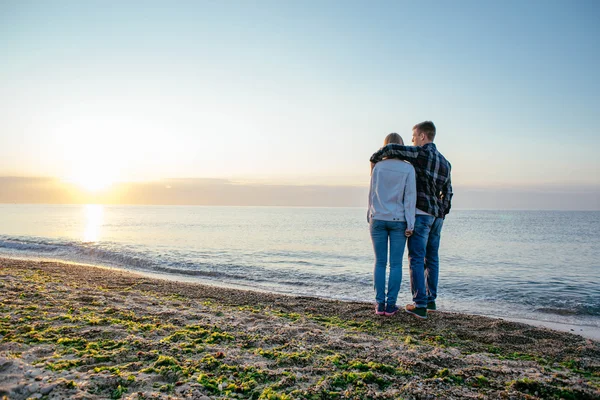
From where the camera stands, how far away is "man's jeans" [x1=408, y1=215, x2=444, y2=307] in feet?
17.7

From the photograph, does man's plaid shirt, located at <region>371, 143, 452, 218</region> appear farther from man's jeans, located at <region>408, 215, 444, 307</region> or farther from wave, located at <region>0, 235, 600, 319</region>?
wave, located at <region>0, 235, 600, 319</region>

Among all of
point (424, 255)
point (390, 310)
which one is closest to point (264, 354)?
point (390, 310)

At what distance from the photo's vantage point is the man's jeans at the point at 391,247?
5.31 m

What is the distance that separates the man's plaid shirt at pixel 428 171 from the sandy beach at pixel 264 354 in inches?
69.1

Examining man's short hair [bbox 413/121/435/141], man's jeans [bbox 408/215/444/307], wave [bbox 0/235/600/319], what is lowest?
wave [bbox 0/235/600/319]

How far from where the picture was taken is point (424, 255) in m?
5.50

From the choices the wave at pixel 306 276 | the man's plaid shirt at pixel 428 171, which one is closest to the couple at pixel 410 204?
the man's plaid shirt at pixel 428 171

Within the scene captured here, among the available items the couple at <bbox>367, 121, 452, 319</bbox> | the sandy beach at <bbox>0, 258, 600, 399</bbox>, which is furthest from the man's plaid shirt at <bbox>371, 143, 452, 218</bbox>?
the sandy beach at <bbox>0, 258, 600, 399</bbox>

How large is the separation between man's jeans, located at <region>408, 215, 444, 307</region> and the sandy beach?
434 mm

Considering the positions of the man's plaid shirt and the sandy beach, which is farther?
the man's plaid shirt

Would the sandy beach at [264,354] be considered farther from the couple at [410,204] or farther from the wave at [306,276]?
the wave at [306,276]

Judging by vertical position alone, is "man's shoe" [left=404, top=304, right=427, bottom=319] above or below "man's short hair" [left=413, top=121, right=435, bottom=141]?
below

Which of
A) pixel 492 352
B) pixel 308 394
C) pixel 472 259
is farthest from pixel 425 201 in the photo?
pixel 472 259

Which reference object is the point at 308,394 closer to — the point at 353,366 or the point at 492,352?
the point at 353,366
